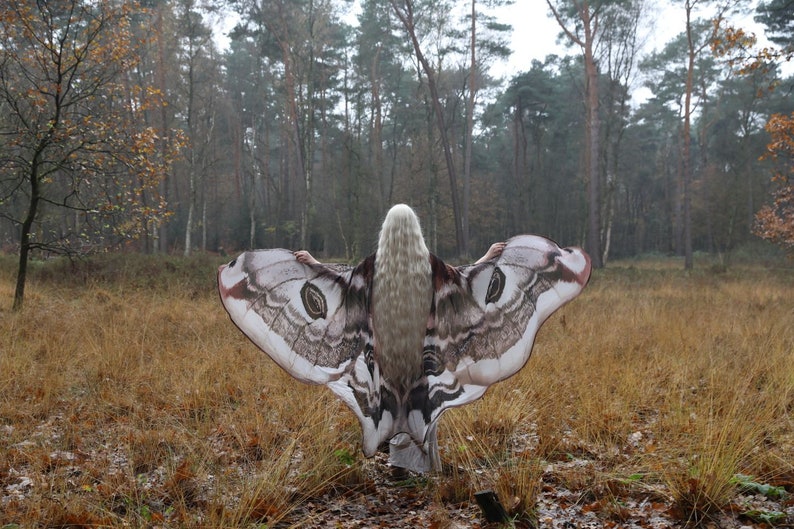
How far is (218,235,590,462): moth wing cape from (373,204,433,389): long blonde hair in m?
0.09

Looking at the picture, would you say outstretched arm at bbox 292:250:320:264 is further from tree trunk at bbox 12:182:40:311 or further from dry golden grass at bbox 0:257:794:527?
tree trunk at bbox 12:182:40:311

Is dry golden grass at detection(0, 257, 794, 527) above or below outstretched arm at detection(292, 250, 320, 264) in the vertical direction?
below

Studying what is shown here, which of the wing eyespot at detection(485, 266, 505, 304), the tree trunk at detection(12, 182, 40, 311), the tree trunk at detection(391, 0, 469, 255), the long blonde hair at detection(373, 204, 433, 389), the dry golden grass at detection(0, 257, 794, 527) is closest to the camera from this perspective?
the dry golden grass at detection(0, 257, 794, 527)

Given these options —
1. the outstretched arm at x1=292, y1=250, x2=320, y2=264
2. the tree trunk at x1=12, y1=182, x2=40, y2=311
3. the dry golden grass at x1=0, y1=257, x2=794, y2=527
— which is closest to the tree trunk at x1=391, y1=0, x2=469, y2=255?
the dry golden grass at x1=0, y1=257, x2=794, y2=527

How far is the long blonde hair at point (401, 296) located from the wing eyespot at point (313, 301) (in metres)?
0.44

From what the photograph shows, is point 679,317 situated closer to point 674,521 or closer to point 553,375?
point 553,375

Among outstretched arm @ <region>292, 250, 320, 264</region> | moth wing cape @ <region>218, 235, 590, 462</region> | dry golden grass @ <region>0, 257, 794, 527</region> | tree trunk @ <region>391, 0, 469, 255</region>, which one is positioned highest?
tree trunk @ <region>391, 0, 469, 255</region>

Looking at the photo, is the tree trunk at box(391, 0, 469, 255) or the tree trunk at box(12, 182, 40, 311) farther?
the tree trunk at box(391, 0, 469, 255)

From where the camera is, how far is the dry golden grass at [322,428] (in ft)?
9.88

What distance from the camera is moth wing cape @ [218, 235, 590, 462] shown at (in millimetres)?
3227

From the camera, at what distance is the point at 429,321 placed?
10.9ft

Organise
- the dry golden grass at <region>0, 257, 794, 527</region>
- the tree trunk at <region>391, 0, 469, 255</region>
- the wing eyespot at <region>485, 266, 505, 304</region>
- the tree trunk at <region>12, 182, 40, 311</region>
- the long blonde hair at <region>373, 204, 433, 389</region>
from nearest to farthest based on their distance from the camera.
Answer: the dry golden grass at <region>0, 257, 794, 527</region>, the long blonde hair at <region>373, 204, 433, 389</region>, the wing eyespot at <region>485, 266, 505, 304</region>, the tree trunk at <region>12, 182, 40, 311</region>, the tree trunk at <region>391, 0, 469, 255</region>

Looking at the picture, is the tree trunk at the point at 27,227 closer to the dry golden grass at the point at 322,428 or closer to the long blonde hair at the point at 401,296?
the dry golden grass at the point at 322,428

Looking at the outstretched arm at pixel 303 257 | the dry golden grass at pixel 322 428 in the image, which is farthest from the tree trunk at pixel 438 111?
the outstretched arm at pixel 303 257
